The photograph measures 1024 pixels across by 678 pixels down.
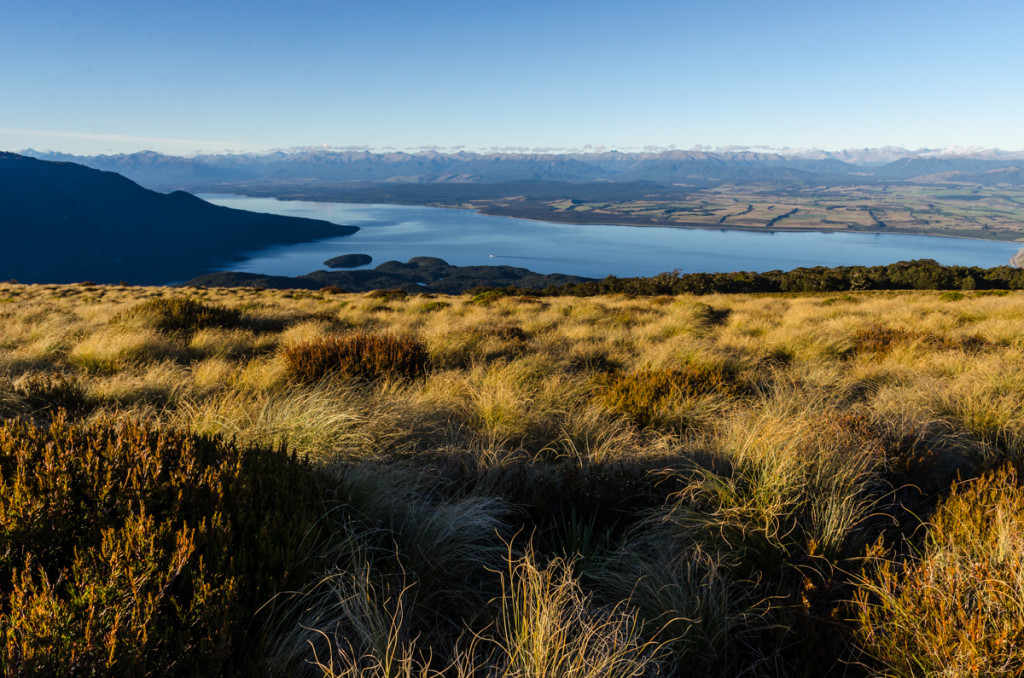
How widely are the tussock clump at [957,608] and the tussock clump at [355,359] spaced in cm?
495

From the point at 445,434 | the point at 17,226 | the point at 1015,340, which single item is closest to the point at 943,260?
the point at 1015,340

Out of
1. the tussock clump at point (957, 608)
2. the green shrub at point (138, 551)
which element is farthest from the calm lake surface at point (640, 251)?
the green shrub at point (138, 551)

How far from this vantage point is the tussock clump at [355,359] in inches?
231

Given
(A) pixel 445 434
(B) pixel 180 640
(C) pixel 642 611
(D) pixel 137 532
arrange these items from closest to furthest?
(B) pixel 180 640
(D) pixel 137 532
(C) pixel 642 611
(A) pixel 445 434

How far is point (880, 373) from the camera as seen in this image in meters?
6.36

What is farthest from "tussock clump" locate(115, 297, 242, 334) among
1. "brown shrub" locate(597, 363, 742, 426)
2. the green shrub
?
"brown shrub" locate(597, 363, 742, 426)

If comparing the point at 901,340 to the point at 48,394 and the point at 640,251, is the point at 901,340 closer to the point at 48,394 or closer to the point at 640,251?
the point at 48,394

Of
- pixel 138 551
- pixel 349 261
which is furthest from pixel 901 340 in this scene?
pixel 349 261

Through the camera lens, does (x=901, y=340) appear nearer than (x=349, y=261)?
Yes

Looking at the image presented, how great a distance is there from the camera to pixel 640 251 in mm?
152375

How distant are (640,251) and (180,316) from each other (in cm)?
15280

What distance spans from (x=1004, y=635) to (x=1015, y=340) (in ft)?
28.2

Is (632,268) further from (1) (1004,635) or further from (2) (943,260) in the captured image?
(1) (1004,635)

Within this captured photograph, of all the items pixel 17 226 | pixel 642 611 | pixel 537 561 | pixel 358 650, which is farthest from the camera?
pixel 17 226
